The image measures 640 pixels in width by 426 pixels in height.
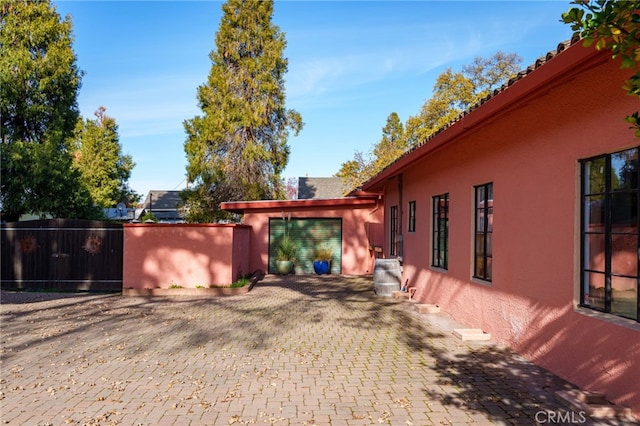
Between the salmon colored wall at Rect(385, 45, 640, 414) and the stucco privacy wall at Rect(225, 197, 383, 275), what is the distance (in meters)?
8.77

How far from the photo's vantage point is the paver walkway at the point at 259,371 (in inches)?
150

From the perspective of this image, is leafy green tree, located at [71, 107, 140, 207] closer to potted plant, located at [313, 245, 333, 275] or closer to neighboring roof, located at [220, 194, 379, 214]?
neighboring roof, located at [220, 194, 379, 214]

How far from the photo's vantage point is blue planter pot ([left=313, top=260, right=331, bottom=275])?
16078mm

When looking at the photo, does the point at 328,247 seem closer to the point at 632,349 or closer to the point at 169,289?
the point at 169,289

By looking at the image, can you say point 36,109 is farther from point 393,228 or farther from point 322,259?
point 393,228

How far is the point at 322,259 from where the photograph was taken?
1625 cm

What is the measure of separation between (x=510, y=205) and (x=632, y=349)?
2.67 meters

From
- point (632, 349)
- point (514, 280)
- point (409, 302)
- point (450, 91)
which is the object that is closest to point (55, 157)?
point (409, 302)

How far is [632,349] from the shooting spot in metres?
3.54

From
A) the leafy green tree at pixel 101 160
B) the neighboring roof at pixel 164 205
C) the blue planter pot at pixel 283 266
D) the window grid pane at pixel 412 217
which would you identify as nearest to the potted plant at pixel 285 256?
the blue planter pot at pixel 283 266

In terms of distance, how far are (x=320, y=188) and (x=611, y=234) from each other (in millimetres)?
34355

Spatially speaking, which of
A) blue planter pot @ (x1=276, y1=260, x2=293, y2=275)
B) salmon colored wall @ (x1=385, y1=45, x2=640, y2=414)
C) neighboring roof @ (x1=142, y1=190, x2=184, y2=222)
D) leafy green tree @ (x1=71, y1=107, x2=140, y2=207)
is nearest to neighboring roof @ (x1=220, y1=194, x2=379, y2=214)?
blue planter pot @ (x1=276, y1=260, x2=293, y2=275)

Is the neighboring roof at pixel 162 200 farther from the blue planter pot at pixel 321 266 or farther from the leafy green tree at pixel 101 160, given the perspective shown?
the blue planter pot at pixel 321 266

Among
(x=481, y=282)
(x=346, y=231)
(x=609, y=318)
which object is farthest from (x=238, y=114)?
(x=609, y=318)
